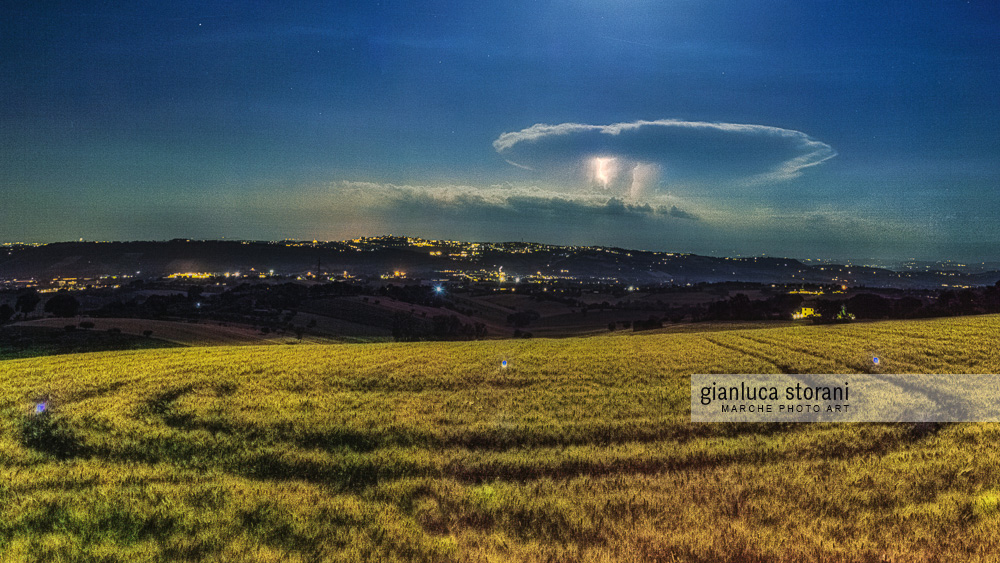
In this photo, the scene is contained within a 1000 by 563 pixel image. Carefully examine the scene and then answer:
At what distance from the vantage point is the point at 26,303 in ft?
369

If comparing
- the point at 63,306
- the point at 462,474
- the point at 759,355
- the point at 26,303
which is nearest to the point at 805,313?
the point at 759,355

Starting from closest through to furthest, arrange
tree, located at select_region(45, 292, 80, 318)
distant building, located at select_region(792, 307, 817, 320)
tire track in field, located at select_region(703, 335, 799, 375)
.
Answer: tire track in field, located at select_region(703, 335, 799, 375) < distant building, located at select_region(792, 307, 817, 320) < tree, located at select_region(45, 292, 80, 318)

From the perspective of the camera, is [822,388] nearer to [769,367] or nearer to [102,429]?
[769,367]

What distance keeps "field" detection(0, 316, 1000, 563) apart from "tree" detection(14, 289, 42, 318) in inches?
4774

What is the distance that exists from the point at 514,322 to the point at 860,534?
367 ft

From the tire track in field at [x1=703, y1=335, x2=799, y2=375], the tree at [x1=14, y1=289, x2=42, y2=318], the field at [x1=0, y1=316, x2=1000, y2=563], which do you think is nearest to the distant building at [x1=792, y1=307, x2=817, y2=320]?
the tire track in field at [x1=703, y1=335, x2=799, y2=375]

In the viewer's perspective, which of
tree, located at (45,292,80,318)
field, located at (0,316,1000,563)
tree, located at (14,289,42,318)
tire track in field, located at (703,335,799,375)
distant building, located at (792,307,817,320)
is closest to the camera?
field, located at (0,316,1000,563)

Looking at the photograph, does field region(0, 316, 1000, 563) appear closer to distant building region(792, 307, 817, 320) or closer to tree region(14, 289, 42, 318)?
distant building region(792, 307, 817, 320)

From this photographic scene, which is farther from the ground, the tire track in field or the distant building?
the tire track in field

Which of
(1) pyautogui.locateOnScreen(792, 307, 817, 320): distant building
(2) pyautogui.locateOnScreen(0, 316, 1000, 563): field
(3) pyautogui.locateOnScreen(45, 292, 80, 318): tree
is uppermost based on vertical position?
(2) pyautogui.locateOnScreen(0, 316, 1000, 563): field

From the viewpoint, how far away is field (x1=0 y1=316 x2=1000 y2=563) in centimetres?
797

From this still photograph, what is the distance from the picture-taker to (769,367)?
23.8 metres

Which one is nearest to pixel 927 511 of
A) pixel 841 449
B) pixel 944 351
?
pixel 841 449

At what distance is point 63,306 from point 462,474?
131504 millimetres
